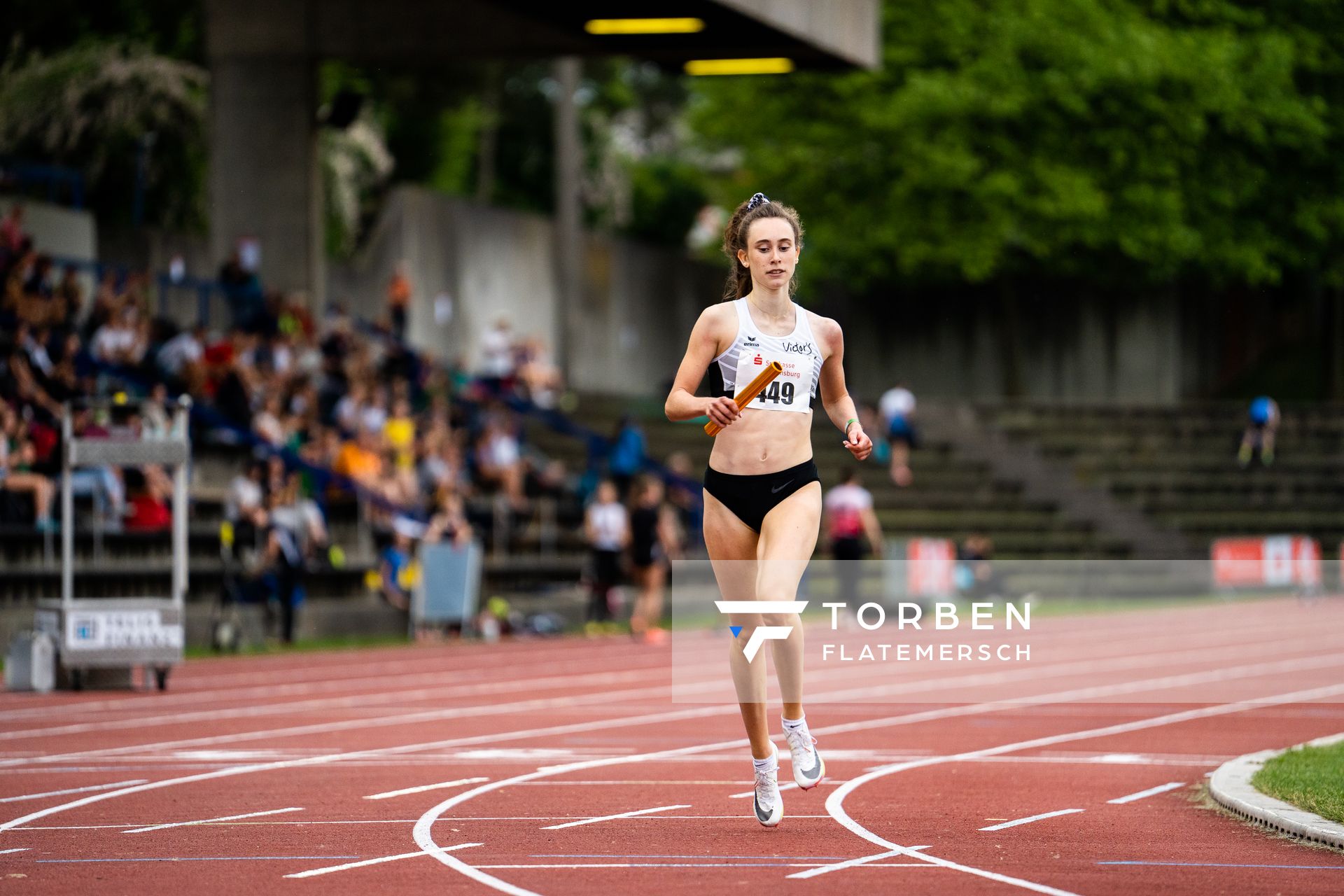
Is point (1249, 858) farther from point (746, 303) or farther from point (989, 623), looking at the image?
point (989, 623)

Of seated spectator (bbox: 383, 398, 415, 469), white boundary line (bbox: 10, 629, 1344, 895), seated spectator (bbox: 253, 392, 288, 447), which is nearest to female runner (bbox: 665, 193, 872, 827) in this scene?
white boundary line (bbox: 10, 629, 1344, 895)

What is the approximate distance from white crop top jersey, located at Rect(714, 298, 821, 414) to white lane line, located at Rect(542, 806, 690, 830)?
207 centimetres

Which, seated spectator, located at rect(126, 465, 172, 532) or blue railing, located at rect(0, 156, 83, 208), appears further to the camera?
blue railing, located at rect(0, 156, 83, 208)

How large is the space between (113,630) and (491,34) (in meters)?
15.0

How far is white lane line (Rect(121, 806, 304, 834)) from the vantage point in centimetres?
954

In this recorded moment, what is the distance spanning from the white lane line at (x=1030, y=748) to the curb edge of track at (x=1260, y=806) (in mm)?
1636

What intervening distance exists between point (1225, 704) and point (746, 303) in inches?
346

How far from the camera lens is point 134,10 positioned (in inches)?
1571

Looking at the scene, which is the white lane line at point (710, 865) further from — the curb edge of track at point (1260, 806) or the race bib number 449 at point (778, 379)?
the race bib number 449 at point (778, 379)

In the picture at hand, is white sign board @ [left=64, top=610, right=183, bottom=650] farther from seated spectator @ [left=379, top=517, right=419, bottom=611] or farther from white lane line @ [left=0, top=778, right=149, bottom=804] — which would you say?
seated spectator @ [left=379, top=517, right=419, bottom=611]

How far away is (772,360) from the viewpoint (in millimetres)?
9086

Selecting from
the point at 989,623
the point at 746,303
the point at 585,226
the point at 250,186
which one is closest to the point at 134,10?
the point at 250,186

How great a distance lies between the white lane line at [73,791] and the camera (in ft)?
35.2

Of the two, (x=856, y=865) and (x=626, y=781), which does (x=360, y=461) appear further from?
(x=856, y=865)
